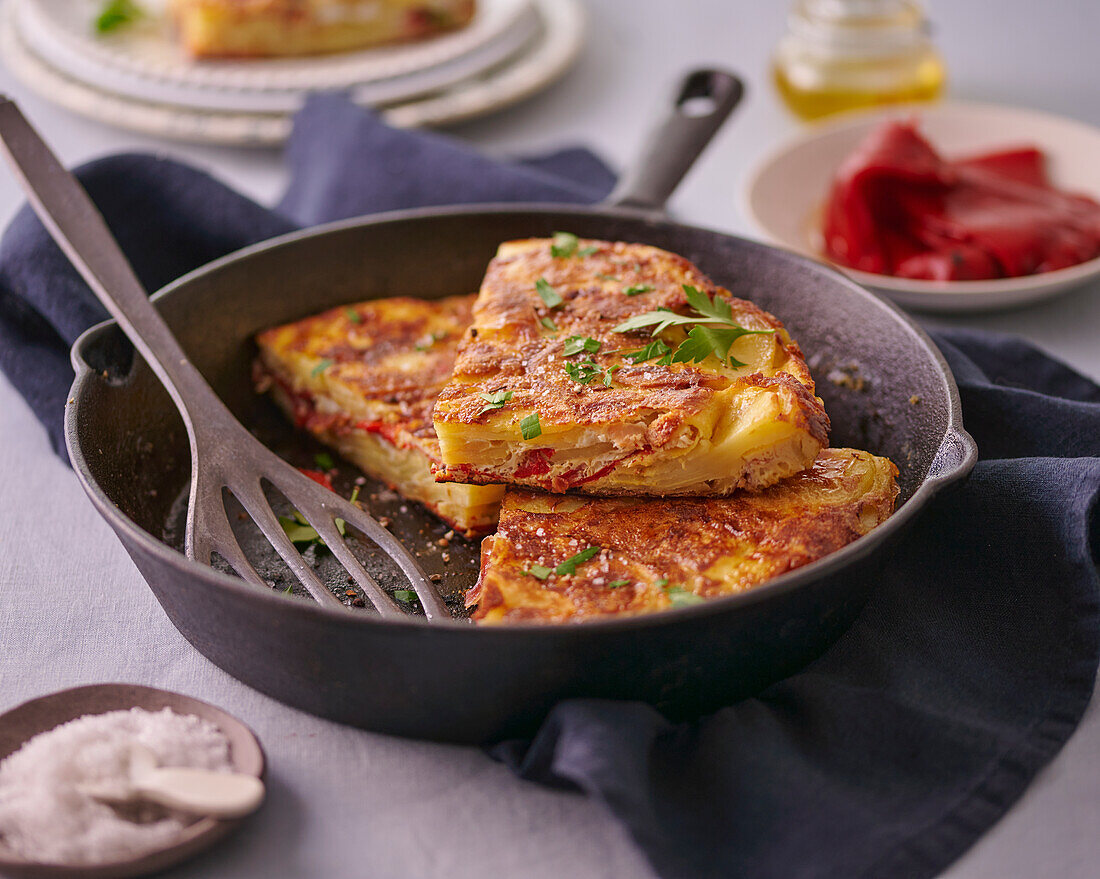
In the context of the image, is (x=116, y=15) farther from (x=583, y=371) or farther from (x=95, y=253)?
(x=583, y=371)

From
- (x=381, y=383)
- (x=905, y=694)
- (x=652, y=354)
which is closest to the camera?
(x=905, y=694)

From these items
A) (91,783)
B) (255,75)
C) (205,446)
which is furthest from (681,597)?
(255,75)

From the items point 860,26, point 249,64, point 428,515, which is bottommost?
point 428,515

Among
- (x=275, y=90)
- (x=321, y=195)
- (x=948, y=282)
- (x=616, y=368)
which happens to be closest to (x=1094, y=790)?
(x=616, y=368)

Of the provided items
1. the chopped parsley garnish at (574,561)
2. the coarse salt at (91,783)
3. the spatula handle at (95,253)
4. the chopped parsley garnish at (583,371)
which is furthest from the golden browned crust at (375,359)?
the coarse salt at (91,783)

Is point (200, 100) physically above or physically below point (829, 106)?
above

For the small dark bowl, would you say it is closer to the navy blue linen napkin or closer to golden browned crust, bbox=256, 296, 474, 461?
the navy blue linen napkin

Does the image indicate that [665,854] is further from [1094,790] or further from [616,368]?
Answer: [616,368]
